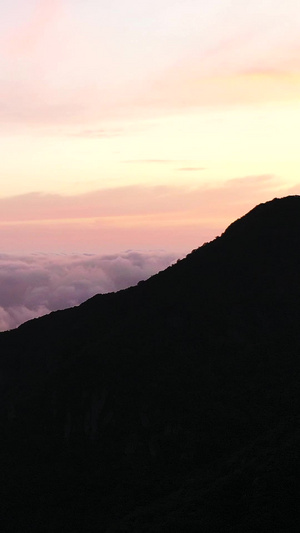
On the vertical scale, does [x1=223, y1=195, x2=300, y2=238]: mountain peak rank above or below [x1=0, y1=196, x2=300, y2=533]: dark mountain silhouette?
above

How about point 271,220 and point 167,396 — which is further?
point 271,220

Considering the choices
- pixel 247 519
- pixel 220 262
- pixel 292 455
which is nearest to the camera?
pixel 247 519

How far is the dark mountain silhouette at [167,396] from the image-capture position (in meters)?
117

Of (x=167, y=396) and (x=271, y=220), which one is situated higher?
(x=271, y=220)

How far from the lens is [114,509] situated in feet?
413

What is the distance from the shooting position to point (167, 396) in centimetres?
14325

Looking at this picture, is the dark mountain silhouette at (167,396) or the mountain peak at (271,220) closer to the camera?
the dark mountain silhouette at (167,396)

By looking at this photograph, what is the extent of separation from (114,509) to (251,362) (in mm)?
38008

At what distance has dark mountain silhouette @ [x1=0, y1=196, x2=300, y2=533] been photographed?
117188 mm

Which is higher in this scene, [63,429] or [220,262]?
[220,262]

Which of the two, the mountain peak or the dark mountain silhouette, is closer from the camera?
the dark mountain silhouette

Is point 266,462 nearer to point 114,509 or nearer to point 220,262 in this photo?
point 114,509

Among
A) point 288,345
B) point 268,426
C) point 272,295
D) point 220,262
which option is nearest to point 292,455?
point 268,426

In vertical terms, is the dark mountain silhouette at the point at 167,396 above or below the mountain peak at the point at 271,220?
below
